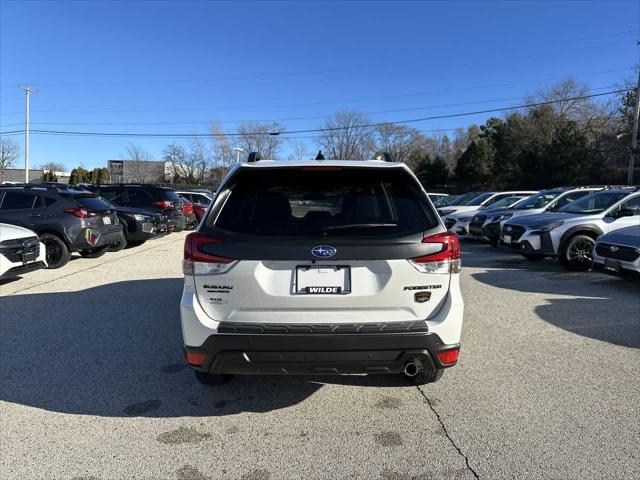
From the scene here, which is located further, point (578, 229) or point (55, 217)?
point (55, 217)

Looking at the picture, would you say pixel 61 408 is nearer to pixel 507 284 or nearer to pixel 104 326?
pixel 104 326

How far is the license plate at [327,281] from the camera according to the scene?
2.93 metres

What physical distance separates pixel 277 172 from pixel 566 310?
16.2 ft

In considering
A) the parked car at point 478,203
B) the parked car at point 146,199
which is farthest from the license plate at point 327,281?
the parked car at point 478,203

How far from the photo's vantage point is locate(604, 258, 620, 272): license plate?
7209 millimetres

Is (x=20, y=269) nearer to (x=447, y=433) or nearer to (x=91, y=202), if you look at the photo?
(x=91, y=202)

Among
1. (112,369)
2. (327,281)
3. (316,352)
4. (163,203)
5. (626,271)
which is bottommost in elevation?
(112,369)

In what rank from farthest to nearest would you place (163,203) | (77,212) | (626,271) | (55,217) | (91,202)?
1. (163,203)
2. (91,202)
3. (77,212)
4. (55,217)
5. (626,271)

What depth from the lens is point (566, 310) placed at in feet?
20.6

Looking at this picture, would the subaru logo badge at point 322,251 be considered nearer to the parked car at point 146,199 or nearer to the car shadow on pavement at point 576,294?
the car shadow on pavement at point 576,294

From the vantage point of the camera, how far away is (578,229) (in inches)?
358

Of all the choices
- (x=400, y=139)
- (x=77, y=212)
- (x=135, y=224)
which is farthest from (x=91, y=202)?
(x=400, y=139)

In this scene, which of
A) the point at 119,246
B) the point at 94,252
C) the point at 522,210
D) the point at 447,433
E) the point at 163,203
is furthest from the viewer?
the point at 163,203

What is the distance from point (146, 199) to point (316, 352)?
12603mm
